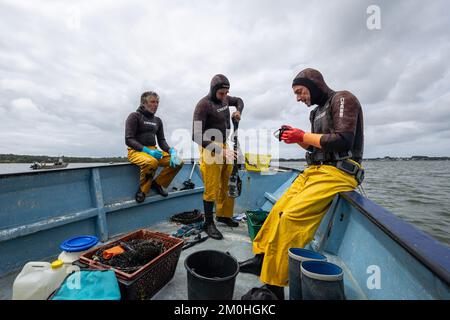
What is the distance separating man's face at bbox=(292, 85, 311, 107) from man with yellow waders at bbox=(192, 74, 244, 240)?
1.21 meters

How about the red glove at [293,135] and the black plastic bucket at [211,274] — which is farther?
the red glove at [293,135]

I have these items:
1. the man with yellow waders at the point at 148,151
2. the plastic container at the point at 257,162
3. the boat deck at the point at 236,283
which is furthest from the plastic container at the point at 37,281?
the plastic container at the point at 257,162

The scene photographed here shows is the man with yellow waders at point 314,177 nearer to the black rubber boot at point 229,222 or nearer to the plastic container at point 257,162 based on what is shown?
the black rubber boot at point 229,222

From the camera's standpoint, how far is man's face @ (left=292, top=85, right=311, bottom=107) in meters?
2.59

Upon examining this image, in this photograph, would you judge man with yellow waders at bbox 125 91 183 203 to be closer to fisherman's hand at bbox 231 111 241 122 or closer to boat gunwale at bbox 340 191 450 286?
fisherman's hand at bbox 231 111 241 122

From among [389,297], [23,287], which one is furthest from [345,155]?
[23,287]

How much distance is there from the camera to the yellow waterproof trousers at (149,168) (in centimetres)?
360

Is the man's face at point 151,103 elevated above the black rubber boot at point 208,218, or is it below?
above

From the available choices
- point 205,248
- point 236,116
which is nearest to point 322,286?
point 205,248

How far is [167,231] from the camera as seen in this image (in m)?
3.62

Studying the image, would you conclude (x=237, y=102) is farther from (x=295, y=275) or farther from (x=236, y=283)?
(x=295, y=275)

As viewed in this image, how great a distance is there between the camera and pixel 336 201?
259 cm

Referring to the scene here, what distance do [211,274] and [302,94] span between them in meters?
2.19

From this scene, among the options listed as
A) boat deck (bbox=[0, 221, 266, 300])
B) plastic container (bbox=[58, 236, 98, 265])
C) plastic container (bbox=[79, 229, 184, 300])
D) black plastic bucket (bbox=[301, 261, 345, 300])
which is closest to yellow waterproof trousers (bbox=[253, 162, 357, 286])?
boat deck (bbox=[0, 221, 266, 300])
